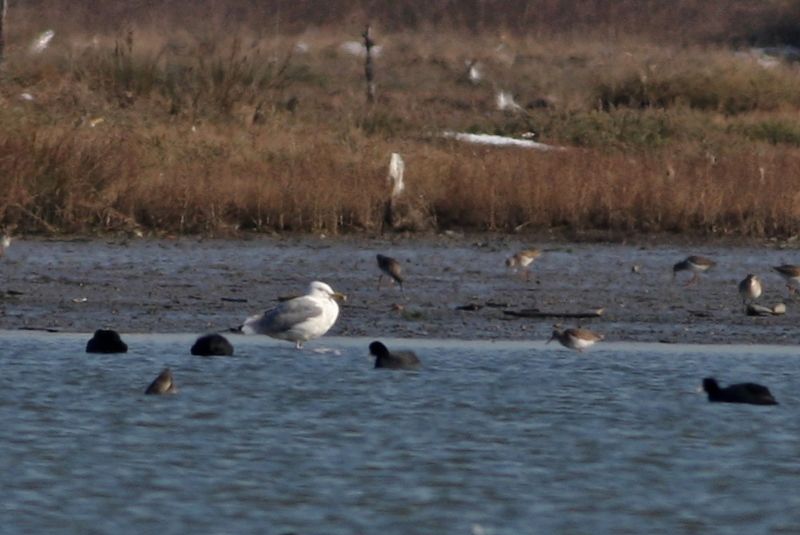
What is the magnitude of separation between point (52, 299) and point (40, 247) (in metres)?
2.42

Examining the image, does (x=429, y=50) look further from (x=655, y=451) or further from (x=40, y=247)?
(x=655, y=451)

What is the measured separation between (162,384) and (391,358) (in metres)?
1.22

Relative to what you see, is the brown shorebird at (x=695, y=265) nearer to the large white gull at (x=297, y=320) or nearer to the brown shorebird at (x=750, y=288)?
the brown shorebird at (x=750, y=288)

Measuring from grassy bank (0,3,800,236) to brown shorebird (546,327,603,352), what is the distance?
5.36m

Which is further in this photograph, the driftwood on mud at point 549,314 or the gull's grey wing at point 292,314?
the driftwood on mud at point 549,314

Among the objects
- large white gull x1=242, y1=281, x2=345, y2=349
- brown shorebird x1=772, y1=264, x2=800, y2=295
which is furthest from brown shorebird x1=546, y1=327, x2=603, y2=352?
brown shorebird x1=772, y1=264, x2=800, y2=295

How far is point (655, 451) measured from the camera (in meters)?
7.62

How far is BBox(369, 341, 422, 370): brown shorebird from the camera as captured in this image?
9312 millimetres

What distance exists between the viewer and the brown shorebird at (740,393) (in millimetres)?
8461

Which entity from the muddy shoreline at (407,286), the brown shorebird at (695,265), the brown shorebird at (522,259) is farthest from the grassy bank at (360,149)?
the brown shorebird at (695,265)

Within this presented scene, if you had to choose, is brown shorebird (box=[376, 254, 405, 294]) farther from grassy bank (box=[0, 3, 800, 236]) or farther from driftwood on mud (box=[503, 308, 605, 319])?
grassy bank (box=[0, 3, 800, 236])

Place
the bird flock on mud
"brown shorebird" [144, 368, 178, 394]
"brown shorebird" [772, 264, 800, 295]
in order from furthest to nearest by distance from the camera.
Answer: "brown shorebird" [772, 264, 800, 295]
the bird flock on mud
"brown shorebird" [144, 368, 178, 394]

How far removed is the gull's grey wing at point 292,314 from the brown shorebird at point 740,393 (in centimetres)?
221

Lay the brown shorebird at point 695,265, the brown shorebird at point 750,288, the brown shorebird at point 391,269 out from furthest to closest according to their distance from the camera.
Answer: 1. the brown shorebird at point 695,265
2. the brown shorebird at point 391,269
3. the brown shorebird at point 750,288
